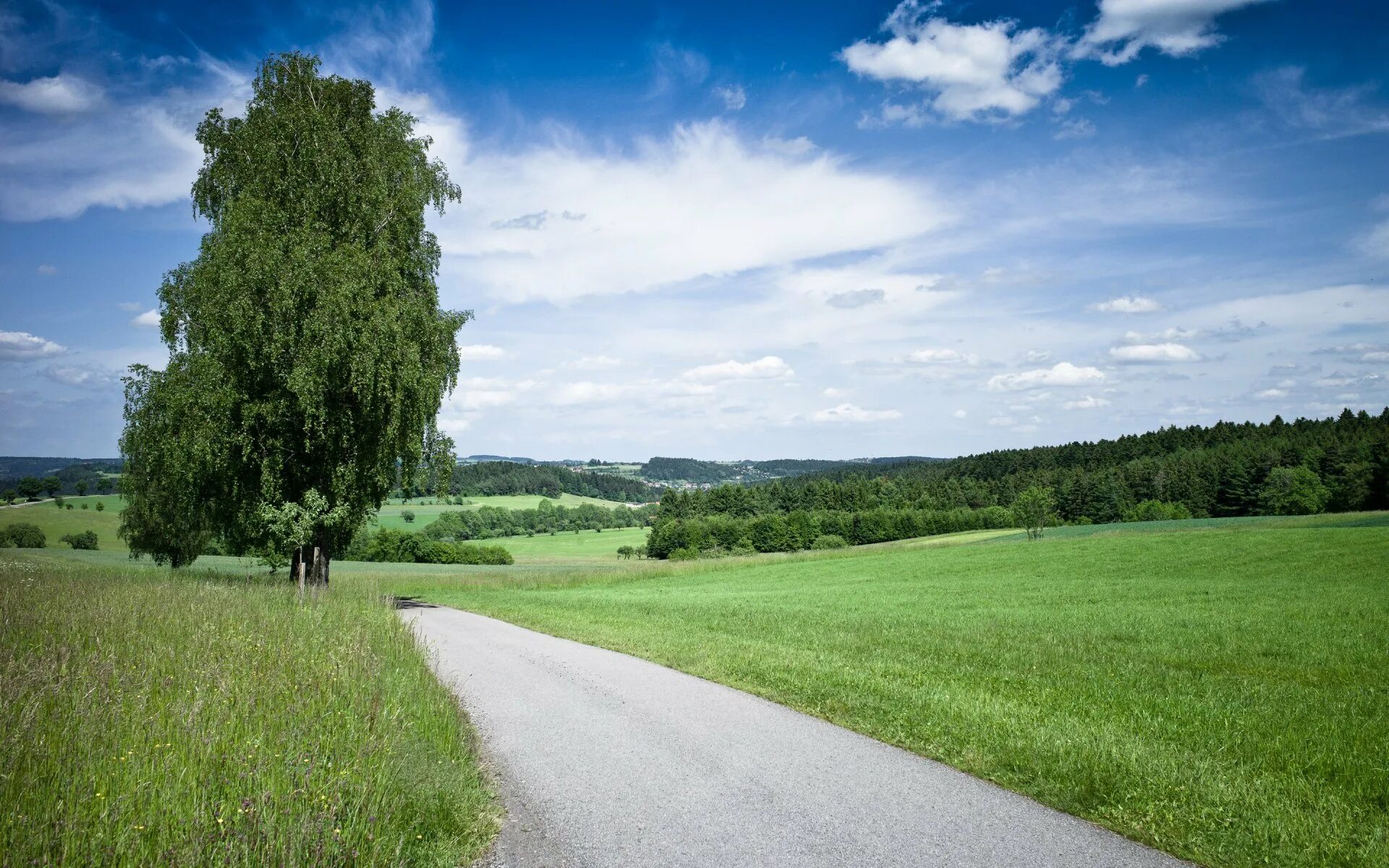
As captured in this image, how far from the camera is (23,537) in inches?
2344

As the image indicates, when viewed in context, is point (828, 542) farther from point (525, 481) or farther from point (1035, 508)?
point (525, 481)

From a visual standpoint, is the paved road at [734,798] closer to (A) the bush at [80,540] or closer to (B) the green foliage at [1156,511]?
(A) the bush at [80,540]

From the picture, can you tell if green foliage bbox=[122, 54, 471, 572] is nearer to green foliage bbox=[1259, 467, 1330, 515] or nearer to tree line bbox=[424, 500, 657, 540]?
tree line bbox=[424, 500, 657, 540]

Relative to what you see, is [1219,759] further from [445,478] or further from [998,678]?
[445,478]

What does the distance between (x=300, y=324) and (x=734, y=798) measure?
780 inches

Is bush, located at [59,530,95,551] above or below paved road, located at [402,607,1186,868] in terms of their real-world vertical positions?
below

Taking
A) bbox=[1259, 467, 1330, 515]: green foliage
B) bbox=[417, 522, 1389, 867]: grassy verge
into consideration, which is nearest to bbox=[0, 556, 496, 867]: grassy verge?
bbox=[417, 522, 1389, 867]: grassy verge

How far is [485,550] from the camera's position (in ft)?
319

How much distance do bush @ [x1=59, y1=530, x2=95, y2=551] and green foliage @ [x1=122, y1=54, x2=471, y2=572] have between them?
2267 inches

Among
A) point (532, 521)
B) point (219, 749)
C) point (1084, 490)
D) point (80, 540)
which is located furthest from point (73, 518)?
point (1084, 490)

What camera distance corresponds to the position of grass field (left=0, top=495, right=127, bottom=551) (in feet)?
207

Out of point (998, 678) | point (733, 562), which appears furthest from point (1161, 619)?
point (733, 562)

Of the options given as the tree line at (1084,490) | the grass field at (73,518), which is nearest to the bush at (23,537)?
the grass field at (73,518)

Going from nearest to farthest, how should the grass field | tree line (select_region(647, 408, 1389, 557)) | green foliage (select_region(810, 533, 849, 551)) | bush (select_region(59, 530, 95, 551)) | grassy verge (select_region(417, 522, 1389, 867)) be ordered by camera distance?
1. grassy verge (select_region(417, 522, 1389, 867))
2. the grass field
3. bush (select_region(59, 530, 95, 551))
4. tree line (select_region(647, 408, 1389, 557))
5. green foliage (select_region(810, 533, 849, 551))
